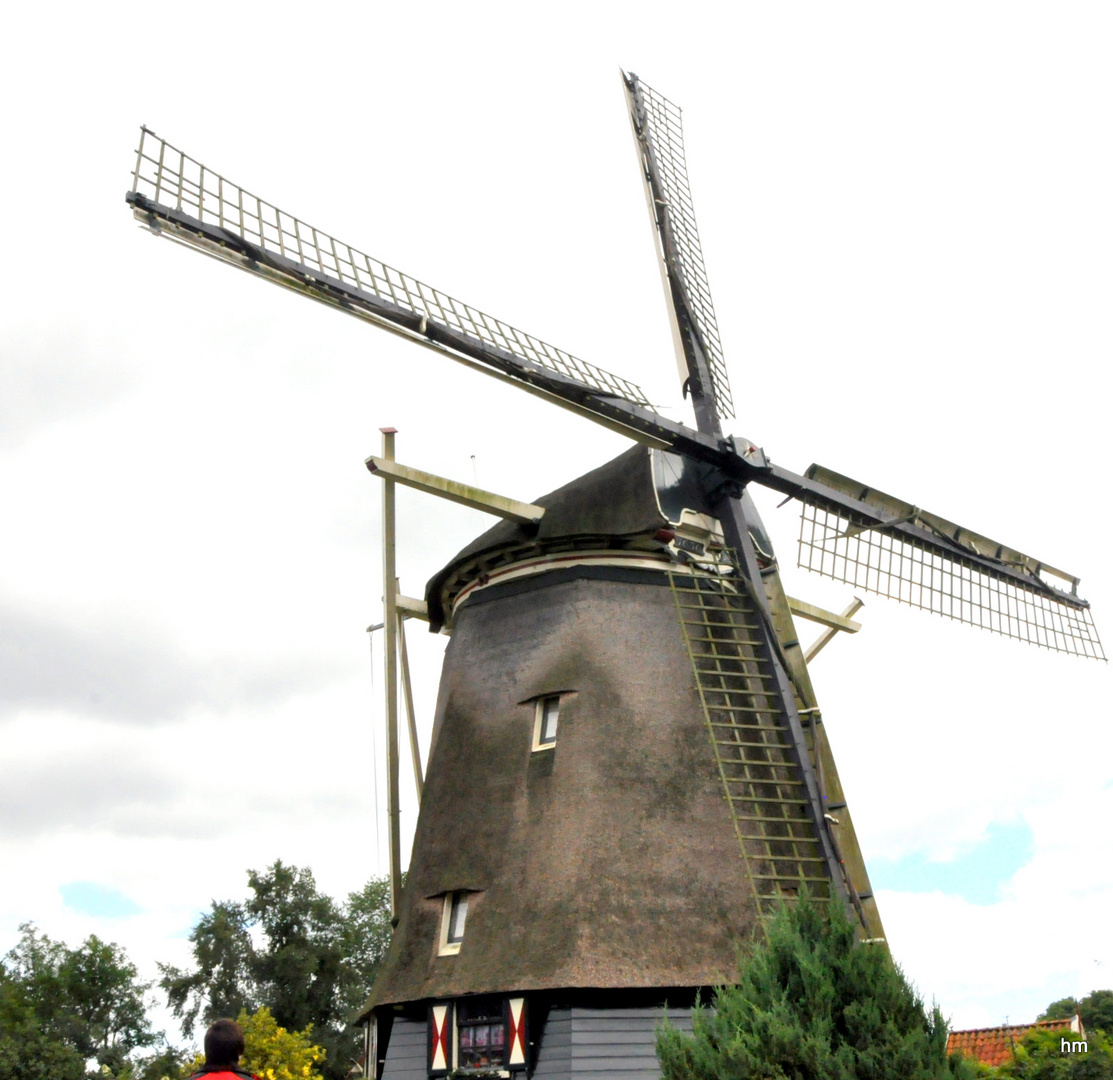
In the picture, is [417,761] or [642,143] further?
[642,143]

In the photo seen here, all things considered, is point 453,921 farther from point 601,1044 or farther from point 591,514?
point 591,514

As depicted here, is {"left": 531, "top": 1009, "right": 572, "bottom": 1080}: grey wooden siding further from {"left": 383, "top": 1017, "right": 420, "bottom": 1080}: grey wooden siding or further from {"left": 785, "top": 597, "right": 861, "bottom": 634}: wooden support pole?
Result: {"left": 785, "top": 597, "right": 861, "bottom": 634}: wooden support pole

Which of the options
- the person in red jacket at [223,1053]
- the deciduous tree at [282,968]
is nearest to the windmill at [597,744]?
the person in red jacket at [223,1053]

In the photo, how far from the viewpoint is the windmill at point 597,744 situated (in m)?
9.62

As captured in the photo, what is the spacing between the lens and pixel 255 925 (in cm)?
2891

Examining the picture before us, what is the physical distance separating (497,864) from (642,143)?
989cm

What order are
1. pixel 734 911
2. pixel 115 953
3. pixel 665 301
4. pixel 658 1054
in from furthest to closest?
pixel 115 953 < pixel 665 301 < pixel 734 911 < pixel 658 1054

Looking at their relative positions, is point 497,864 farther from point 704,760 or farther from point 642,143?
point 642,143

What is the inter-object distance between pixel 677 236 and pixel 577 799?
26.4ft

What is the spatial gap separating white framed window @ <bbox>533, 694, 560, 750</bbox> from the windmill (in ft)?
0.07

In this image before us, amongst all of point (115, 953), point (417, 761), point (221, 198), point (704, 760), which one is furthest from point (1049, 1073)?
point (115, 953)

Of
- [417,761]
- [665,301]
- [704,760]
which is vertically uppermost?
[665,301]

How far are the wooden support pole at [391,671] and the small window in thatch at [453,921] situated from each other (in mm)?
952

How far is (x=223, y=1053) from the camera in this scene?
135 inches
